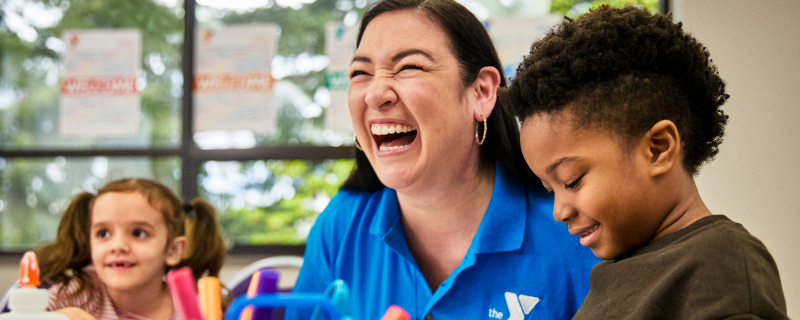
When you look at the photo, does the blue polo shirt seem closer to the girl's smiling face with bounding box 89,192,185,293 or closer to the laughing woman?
the laughing woman

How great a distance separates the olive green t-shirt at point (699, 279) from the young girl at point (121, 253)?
108cm

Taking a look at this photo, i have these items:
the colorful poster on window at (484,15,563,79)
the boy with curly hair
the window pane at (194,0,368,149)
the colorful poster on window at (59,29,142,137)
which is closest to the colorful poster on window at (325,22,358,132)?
the window pane at (194,0,368,149)

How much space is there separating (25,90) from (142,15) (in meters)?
0.76

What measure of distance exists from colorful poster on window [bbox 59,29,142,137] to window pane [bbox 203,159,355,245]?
0.54 metres

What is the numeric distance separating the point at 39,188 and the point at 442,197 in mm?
2743

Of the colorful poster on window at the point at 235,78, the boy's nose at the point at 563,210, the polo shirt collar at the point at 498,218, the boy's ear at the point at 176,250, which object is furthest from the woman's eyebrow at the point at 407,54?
the colorful poster on window at the point at 235,78

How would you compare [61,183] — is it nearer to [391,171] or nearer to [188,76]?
[188,76]

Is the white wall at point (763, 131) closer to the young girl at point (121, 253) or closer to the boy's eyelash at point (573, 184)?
the boy's eyelash at point (573, 184)

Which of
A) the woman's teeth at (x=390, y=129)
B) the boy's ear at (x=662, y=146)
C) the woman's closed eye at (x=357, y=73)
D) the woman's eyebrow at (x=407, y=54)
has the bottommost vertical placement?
the boy's ear at (x=662, y=146)

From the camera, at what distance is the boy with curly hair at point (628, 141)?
2.12 ft

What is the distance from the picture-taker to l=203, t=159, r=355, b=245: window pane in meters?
2.69

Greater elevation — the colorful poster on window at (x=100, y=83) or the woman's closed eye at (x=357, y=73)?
the colorful poster on window at (x=100, y=83)

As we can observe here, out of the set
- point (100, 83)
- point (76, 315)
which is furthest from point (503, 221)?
point (100, 83)

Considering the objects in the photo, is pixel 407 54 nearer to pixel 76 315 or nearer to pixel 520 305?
pixel 520 305
